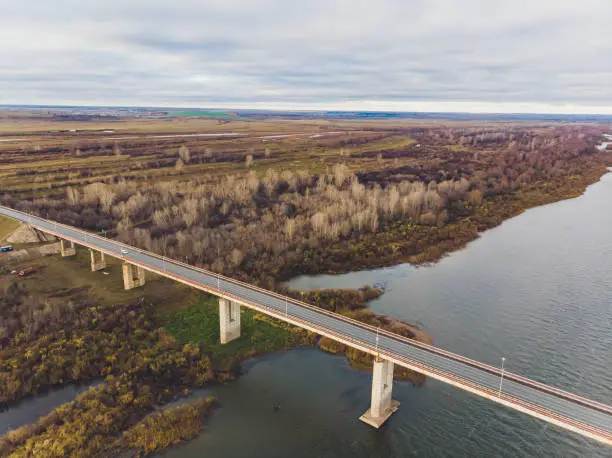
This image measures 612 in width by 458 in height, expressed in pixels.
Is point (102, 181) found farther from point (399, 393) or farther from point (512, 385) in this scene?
→ point (512, 385)

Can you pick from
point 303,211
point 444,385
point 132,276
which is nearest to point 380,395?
point 444,385

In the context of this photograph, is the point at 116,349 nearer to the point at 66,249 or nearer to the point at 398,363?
the point at 398,363

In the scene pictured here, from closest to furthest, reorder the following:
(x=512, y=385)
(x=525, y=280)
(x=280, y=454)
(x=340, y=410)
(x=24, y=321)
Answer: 1. (x=512, y=385)
2. (x=280, y=454)
3. (x=340, y=410)
4. (x=24, y=321)
5. (x=525, y=280)

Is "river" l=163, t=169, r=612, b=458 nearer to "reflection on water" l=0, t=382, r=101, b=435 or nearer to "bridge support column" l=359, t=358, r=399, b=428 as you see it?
"bridge support column" l=359, t=358, r=399, b=428

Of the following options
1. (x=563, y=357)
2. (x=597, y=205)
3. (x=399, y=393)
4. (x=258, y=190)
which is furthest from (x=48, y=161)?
(x=597, y=205)

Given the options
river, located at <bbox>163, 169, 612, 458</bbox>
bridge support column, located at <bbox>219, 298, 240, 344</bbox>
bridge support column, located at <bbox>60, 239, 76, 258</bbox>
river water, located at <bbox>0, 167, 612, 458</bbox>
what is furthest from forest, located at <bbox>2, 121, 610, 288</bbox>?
bridge support column, located at <bbox>219, 298, 240, 344</bbox>

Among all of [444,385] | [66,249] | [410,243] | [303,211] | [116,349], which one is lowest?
[444,385]
